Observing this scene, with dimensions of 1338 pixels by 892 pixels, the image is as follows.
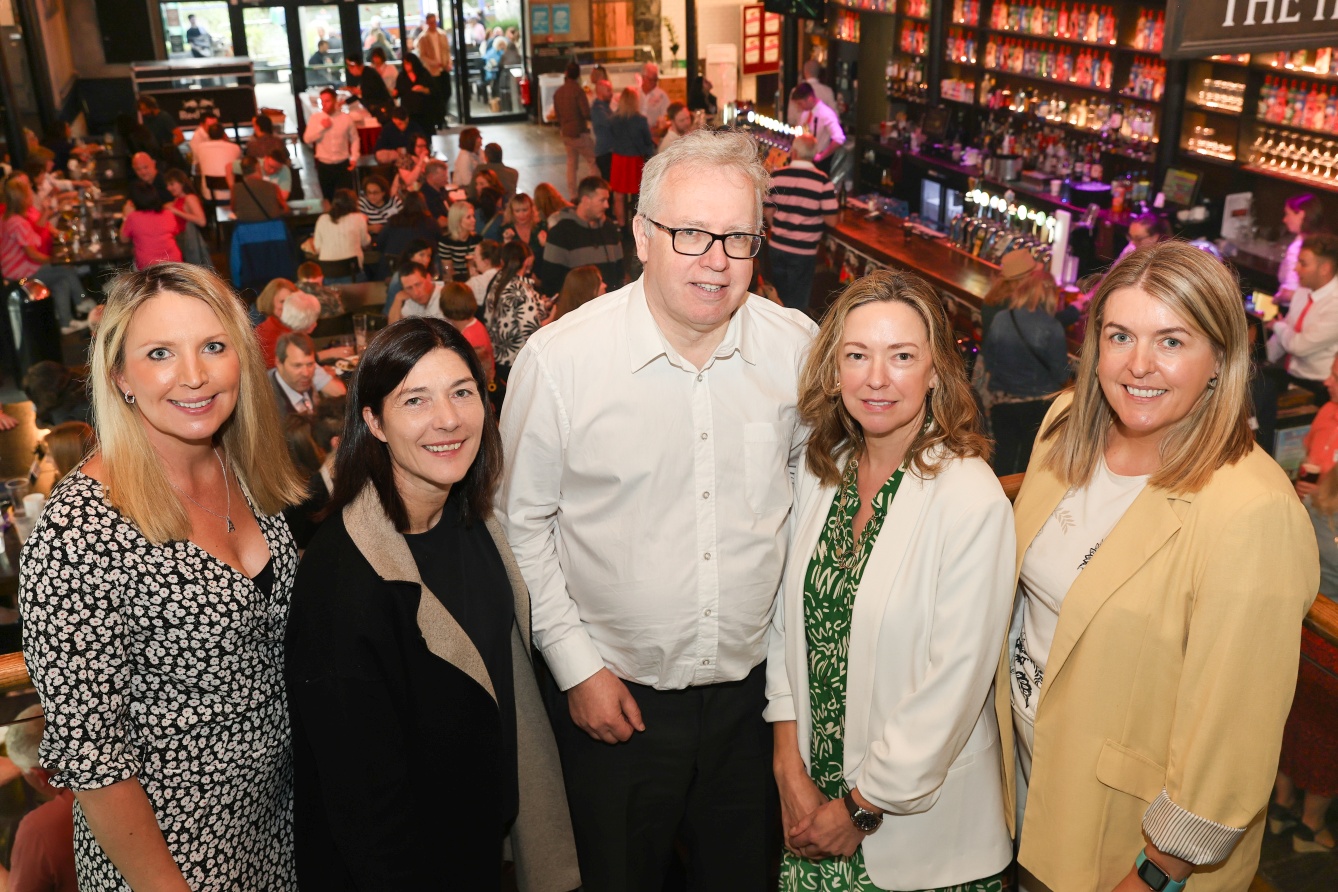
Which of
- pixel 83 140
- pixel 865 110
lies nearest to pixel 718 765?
pixel 865 110

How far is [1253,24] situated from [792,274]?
5.52 metres

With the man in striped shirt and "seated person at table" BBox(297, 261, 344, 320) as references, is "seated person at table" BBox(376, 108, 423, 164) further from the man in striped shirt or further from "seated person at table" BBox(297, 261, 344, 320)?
the man in striped shirt

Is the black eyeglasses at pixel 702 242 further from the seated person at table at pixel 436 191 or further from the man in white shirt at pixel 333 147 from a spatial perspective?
the man in white shirt at pixel 333 147

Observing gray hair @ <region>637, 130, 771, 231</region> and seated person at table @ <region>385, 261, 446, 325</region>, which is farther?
seated person at table @ <region>385, 261, 446, 325</region>

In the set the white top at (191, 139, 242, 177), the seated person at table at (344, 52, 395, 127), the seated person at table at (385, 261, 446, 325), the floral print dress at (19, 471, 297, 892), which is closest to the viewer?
the floral print dress at (19, 471, 297, 892)

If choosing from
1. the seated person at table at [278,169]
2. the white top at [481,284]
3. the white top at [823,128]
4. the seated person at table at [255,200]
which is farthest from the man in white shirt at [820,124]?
the seated person at table at [278,169]

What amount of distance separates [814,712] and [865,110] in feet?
37.9

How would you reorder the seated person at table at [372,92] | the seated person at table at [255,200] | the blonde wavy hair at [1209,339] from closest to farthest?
the blonde wavy hair at [1209,339], the seated person at table at [255,200], the seated person at table at [372,92]

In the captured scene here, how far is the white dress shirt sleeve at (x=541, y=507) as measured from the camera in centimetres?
211

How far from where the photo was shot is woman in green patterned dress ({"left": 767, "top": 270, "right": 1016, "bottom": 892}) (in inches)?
73.7

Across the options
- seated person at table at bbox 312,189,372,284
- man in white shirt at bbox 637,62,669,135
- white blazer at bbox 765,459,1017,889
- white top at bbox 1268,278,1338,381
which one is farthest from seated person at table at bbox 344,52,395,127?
white blazer at bbox 765,459,1017,889

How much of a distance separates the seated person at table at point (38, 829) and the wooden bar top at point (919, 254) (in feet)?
21.2

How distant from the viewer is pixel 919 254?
340 inches

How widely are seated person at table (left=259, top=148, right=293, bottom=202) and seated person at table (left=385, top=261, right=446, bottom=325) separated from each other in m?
3.90
